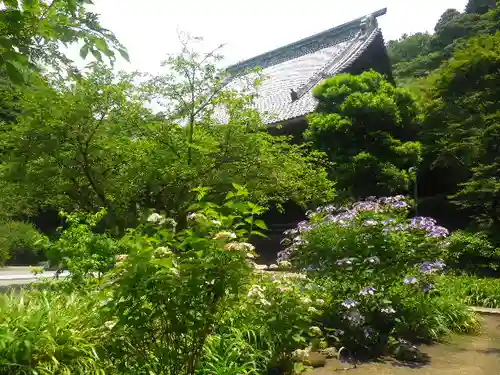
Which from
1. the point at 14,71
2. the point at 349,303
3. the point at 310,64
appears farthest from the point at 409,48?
the point at 14,71

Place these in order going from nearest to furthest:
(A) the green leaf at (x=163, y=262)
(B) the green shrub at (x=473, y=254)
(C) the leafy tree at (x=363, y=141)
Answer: (A) the green leaf at (x=163, y=262), (B) the green shrub at (x=473, y=254), (C) the leafy tree at (x=363, y=141)

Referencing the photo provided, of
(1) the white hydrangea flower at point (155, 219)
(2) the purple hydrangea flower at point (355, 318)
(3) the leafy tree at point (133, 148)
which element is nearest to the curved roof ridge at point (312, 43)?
(3) the leafy tree at point (133, 148)

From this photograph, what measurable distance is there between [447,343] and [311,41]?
19767 mm

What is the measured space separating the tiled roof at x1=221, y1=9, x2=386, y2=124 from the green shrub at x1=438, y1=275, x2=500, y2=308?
737cm

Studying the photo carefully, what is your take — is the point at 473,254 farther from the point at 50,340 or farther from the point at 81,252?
the point at 50,340

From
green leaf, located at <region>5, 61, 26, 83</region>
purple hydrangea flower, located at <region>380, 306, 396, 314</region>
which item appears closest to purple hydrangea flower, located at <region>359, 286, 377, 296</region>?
purple hydrangea flower, located at <region>380, 306, 396, 314</region>

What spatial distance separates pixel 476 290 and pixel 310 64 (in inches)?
583

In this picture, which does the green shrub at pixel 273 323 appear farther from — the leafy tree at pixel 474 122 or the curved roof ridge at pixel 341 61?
the curved roof ridge at pixel 341 61

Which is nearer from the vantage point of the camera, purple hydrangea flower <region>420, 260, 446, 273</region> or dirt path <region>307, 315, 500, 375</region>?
dirt path <region>307, 315, 500, 375</region>

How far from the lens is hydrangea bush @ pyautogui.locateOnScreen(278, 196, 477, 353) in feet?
17.3

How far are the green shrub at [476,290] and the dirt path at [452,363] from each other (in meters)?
2.10

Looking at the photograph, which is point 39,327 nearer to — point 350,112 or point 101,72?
point 101,72

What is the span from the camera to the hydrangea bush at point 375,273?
5.28 m

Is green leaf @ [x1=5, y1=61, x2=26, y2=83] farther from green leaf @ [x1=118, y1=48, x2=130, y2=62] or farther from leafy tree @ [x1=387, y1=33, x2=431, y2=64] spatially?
leafy tree @ [x1=387, y1=33, x2=431, y2=64]
